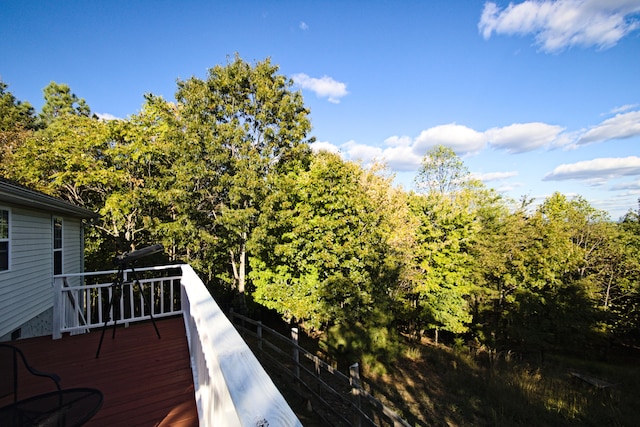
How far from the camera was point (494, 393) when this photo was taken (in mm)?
8406

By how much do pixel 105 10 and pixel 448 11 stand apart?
12.7m

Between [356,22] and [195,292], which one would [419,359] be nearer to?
[195,292]

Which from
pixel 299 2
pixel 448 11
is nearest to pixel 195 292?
pixel 299 2

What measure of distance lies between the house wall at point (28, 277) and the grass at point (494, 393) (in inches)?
Answer: 313

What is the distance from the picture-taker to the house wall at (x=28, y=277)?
5.04 meters

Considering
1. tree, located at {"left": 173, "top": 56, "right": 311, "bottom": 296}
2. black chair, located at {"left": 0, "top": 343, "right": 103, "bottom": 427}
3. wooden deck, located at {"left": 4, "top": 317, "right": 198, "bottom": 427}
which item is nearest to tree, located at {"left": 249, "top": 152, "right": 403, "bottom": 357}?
tree, located at {"left": 173, "top": 56, "right": 311, "bottom": 296}

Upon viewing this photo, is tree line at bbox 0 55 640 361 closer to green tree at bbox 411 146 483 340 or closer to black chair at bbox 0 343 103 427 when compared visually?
green tree at bbox 411 146 483 340

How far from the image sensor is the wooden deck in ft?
7.65

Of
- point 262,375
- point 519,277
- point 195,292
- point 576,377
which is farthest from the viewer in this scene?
point 519,277

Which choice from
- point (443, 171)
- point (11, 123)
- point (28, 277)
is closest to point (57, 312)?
point (28, 277)

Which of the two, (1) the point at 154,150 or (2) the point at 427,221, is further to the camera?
(2) the point at 427,221

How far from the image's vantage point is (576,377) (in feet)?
35.9

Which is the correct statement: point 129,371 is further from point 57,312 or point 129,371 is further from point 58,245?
point 58,245

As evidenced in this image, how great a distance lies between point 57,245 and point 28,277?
5.60 ft
